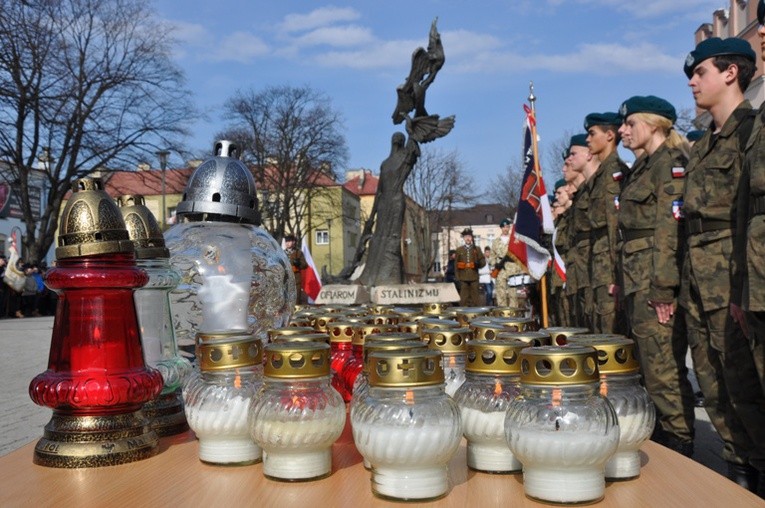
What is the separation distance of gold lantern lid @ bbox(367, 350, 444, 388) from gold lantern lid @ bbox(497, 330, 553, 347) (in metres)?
0.27

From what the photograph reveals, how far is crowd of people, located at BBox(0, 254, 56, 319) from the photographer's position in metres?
22.2

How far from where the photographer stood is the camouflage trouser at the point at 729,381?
3.55m

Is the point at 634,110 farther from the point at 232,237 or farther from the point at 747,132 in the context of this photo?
the point at 232,237

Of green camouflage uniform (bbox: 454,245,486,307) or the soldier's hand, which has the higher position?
green camouflage uniform (bbox: 454,245,486,307)

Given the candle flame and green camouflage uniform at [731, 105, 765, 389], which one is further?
green camouflage uniform at [731, 105, 765, 389]

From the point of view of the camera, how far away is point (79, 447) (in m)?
1.39

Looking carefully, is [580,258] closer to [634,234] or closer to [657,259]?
[634,234]

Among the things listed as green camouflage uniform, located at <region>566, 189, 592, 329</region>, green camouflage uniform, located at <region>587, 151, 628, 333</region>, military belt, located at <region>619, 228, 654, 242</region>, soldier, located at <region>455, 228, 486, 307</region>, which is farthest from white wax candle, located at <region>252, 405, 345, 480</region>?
soldier, located at <region>455, 228, 486, 307</region>

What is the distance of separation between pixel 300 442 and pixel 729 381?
9.86ft

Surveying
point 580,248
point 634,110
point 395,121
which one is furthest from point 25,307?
point 634,110

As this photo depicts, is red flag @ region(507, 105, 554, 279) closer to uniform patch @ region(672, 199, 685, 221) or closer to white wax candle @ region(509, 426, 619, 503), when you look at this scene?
uniform patch @ region(672, 199, 685, 221)

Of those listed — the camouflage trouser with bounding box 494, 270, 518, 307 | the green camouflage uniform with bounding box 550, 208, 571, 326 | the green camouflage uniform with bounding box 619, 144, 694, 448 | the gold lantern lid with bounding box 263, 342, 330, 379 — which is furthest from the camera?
the camouflage trouser with bounding box 494, 270, 518, 307

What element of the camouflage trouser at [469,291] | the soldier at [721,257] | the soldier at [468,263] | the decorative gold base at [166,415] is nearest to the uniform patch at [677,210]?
the soldier at [721,257]

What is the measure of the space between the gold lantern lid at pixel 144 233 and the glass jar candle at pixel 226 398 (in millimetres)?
481
